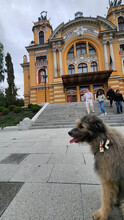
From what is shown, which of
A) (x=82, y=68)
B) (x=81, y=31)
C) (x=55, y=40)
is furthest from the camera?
(x=82, y=68)

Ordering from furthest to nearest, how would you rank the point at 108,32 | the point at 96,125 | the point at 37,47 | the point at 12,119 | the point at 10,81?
the point at 10,81, the point at 37,47, the point at 108,32, the point at 12,119, the point at 96,125

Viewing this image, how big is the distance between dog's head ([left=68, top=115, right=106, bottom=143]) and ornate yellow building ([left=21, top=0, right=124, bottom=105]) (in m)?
17.0

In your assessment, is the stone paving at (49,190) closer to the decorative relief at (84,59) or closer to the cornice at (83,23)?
the decorative relief at (84,59)

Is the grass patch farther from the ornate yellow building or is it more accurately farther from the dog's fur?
the dog's fur

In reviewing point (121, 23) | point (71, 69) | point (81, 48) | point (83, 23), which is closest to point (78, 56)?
point (81, 48)

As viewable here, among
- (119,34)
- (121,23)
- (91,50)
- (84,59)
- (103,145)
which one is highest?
(121,23)

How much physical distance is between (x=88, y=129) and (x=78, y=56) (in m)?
22.1

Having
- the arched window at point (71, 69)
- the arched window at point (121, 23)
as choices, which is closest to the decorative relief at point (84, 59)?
the arched window at point (71, 69)

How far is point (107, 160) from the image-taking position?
50.3 inches

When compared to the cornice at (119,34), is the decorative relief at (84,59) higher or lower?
lower

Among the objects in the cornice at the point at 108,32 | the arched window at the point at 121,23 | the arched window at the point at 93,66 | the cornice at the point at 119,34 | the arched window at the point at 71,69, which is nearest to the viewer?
the cornice at the point at 108,32

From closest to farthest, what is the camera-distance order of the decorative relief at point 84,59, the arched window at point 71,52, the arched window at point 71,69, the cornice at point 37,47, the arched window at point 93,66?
the decorative relief at point 84,59
the arched window at point 93,66
the arched window at point 71,69
the cornice at point 37,47
the arched window at point 71,52

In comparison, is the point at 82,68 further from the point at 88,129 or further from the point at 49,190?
the point at 49,190

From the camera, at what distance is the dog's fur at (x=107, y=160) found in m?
1.24
